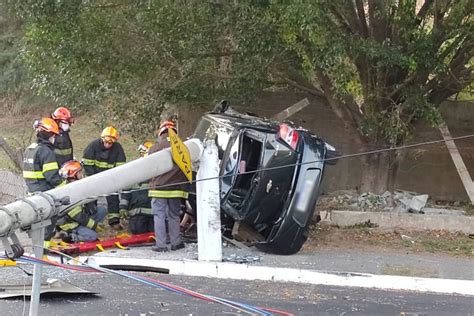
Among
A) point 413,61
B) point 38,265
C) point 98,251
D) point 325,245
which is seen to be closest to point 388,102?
point 413,61

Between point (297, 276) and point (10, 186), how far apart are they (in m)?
6.78

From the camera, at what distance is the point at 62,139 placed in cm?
907

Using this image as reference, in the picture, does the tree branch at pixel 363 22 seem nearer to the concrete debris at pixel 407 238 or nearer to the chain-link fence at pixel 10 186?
the concrete debris at pixel 407 238

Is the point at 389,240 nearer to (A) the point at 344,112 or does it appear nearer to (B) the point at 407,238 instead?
(B) the point at 407,238

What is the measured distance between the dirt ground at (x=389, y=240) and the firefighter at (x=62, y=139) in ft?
11.6

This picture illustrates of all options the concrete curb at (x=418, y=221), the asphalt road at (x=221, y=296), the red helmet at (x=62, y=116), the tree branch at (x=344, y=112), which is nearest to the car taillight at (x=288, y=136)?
the asphalt road at (x=221, y=296)

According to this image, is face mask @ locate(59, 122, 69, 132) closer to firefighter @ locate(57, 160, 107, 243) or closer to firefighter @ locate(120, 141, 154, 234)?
firefighter @ locate(57, 160, 107, 243)

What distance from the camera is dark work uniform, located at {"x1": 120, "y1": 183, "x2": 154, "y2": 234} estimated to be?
29.1ft

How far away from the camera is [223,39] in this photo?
953 centimetres

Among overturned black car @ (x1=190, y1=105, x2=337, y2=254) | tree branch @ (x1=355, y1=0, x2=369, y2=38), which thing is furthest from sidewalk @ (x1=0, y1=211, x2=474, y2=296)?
tree branch @ (x1=355, y1=0, x2=369, y2=38)

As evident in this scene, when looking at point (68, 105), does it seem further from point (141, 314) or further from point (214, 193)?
point (141, 314)

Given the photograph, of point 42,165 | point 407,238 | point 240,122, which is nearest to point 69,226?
point 42,165

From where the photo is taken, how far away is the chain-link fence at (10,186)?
11.4m

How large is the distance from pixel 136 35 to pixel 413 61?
3946mm
